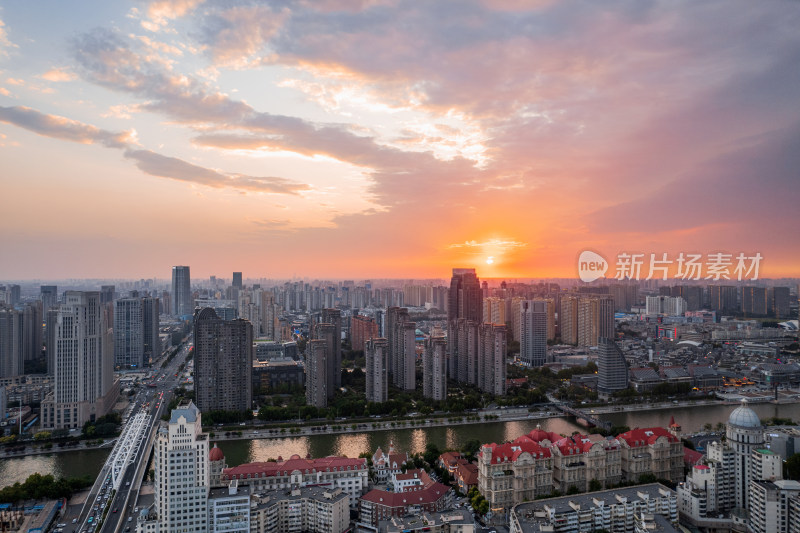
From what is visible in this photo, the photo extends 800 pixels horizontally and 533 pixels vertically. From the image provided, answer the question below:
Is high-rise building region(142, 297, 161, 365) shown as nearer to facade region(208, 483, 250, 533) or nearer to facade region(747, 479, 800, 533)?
facade region(208, 483, 250, 533)

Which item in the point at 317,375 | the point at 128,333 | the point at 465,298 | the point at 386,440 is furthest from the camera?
the point at 465,298

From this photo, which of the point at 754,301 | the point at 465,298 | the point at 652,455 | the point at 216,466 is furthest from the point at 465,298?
the point at 216,466

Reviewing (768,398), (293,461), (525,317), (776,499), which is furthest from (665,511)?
(525,317)

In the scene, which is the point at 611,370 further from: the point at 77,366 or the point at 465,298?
the point at 77,366

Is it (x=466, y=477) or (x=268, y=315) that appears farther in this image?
(x=268, y=315)

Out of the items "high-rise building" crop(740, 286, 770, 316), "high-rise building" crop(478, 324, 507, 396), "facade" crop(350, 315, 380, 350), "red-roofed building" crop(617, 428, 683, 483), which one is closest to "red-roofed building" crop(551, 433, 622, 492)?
"red-roofed building" crop(617, 428, 683, 483)

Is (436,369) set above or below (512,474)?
above

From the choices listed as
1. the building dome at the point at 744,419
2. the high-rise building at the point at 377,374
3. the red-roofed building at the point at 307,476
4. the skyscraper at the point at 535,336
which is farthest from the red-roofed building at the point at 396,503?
the skyscraper at the point at 535,336
